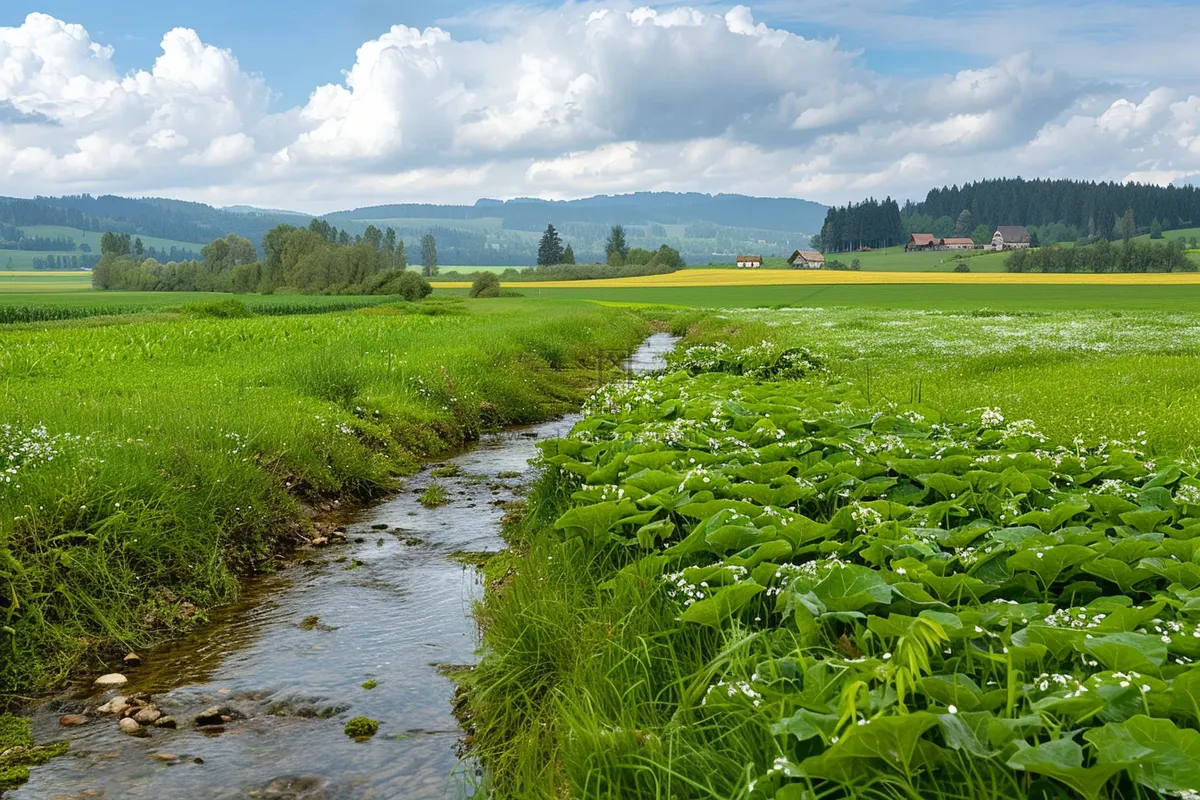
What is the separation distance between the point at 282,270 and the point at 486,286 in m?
28.2

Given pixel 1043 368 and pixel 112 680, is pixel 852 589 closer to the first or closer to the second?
pixel 112 680

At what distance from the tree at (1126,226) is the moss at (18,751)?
172487 millimetres

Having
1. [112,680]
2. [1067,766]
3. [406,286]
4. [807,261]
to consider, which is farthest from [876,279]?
[1067,766]

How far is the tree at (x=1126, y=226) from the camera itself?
498 ft

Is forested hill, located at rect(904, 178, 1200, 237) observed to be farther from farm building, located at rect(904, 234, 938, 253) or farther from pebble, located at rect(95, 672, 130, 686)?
pebble, located at rect(95, 672, 130, 686)

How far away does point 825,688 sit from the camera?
3.41 m

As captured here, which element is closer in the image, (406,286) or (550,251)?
(406,286)

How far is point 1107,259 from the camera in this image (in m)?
107

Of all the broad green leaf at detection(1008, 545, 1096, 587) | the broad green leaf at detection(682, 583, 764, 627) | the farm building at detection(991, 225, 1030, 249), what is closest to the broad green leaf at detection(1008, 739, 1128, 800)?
the broad green leaf at detection(682, 583, 764, 627)

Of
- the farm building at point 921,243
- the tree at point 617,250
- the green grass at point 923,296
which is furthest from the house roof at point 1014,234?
the green grass at point 923,296

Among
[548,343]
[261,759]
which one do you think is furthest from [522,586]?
[548,343]

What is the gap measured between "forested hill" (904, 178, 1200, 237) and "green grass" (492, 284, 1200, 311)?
99.4 metres

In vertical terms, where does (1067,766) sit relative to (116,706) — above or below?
above

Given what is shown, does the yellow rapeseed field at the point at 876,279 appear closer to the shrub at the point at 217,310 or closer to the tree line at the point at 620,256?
the tree line at the point at 620,256
